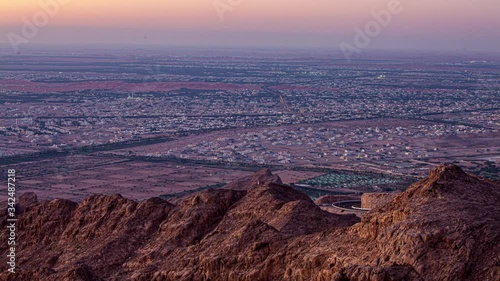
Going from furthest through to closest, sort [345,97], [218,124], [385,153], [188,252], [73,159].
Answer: [345,97] → [218,124] → [385,153] → [73,159] → [188,252]

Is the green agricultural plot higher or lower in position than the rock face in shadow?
lower

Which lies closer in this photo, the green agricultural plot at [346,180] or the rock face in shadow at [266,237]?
the rock face in shadow at [266,237]

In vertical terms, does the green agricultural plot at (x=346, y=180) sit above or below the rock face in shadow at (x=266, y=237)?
below

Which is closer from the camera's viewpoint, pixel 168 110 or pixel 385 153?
pixel 385 153

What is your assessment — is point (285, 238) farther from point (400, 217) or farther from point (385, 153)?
point (385, 153)

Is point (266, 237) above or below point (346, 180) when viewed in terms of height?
above

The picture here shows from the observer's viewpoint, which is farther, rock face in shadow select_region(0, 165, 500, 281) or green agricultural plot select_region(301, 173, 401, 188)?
green agricultural plot select_region(301, 173, 401, 188)

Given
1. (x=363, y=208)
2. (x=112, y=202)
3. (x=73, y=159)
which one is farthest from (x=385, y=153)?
(x=112, y=202)

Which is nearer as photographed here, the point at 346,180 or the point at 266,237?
the point at 266,237
